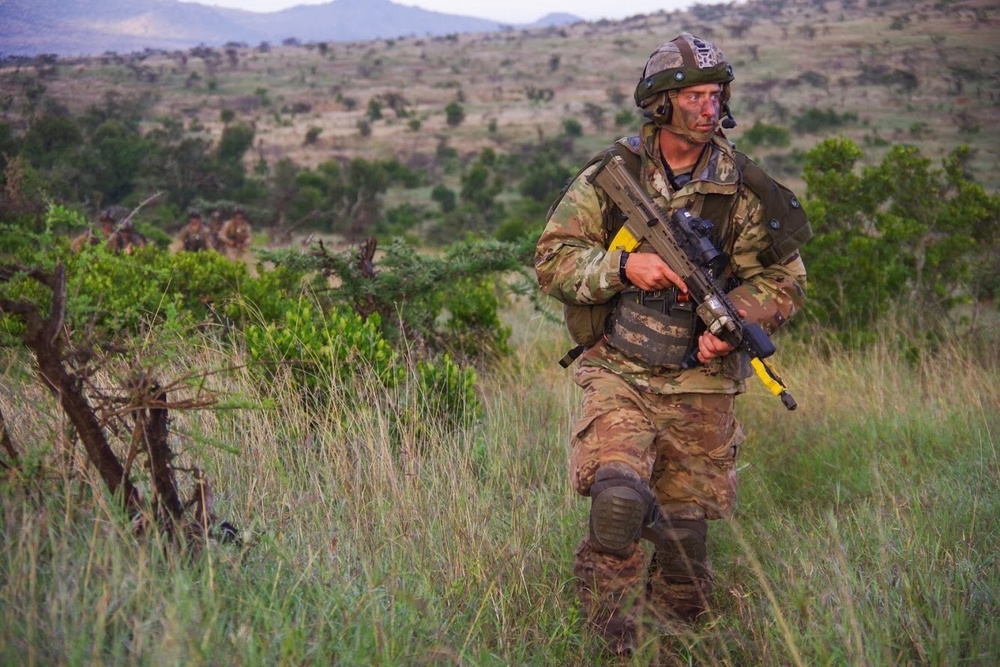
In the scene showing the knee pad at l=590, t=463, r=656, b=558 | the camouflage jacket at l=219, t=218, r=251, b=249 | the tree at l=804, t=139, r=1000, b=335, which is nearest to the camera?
the knee pad at l=590, t=463, r=656, b=558

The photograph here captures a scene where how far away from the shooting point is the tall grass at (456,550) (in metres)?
2.63

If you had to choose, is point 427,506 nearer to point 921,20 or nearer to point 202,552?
point 202,552

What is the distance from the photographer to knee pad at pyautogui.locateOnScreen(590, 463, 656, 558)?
11.1 ft

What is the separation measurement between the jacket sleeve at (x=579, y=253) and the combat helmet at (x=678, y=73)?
14.0 inches

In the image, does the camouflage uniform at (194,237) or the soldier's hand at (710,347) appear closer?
the soldier's hand at (710,347)

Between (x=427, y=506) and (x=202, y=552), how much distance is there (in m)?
1.19

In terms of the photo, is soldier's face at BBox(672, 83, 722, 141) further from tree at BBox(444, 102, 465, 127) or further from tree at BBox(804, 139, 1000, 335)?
tree at BBox(444, 102, 465, 127)

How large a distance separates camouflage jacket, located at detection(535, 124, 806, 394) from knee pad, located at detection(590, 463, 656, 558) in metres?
0.46

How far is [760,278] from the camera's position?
392cm

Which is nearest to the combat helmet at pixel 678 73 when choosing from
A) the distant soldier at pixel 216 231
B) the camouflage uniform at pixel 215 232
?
the camouflage uniform at pixel 215 232

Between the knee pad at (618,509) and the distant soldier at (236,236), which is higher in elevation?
the knee pad at (618,509)

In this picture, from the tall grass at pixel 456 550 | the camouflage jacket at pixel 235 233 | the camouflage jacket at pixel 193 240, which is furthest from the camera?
the camouflage jacket at pixel 235 233

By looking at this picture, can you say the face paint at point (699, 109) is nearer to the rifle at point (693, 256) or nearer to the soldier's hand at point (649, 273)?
the rifle at point (693, 256)

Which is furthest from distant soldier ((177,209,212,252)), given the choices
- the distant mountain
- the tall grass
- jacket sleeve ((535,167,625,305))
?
jacket sleeve ((535,167,625,305))
